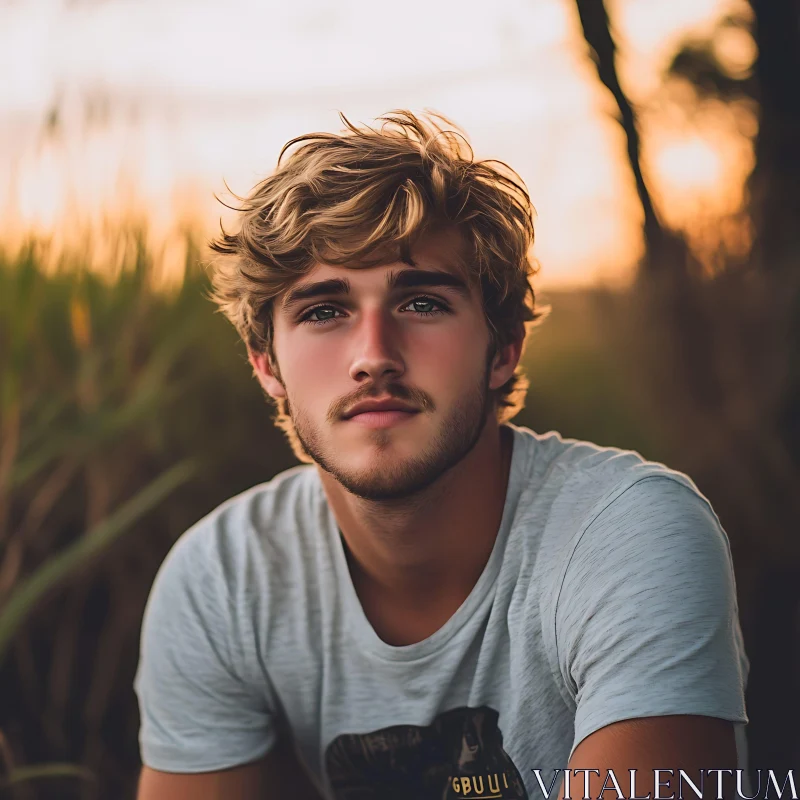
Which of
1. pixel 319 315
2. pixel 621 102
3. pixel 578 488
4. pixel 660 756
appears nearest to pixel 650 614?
pixel 660 756

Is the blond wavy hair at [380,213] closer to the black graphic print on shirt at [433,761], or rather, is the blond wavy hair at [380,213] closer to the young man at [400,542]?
the young man at [400,542]

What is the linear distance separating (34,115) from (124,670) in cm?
138

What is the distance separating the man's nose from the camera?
1261 millimetres

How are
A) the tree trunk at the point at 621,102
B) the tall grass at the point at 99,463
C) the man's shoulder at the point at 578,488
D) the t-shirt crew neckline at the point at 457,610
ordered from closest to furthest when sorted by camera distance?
the man's shoulder at the point at 578,488
the t-shirt crew neckline at the point at 457,610
the tall grass at the point at 99,463
the tree trunk at the point at 621,102

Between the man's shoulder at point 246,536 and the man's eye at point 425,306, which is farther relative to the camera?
the man's shoulder at point 246,536

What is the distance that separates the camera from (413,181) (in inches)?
53.6

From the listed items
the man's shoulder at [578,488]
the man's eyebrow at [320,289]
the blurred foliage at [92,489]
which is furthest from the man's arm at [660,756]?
the blurred foliage at [92,489]

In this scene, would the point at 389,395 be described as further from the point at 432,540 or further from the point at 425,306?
the point at 432,540

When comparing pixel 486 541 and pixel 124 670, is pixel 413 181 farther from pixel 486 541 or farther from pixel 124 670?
pixel 124 670

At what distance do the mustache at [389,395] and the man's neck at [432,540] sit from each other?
148 millimetres

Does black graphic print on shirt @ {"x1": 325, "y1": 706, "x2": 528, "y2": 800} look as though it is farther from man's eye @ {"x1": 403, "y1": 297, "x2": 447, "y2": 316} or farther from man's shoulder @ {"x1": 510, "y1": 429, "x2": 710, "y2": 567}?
man's eye @ {"x1": 403, "y1": 297, "x2": 447, "y2": 316}

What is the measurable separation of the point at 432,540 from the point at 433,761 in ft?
1.12

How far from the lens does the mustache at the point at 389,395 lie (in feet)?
4.16

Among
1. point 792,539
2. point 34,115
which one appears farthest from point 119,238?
point 792,539
